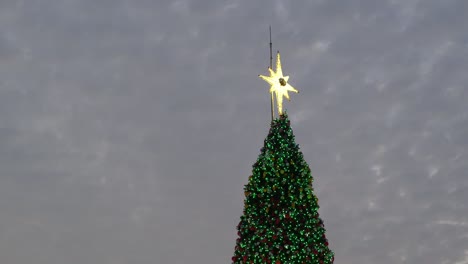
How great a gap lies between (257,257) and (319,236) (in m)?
2.33

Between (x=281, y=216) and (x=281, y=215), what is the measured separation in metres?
0.03

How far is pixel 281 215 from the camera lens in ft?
73.7

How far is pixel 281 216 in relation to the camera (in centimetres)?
2245

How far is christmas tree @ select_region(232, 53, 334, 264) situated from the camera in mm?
22234

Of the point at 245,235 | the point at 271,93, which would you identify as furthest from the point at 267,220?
the point at 271,93

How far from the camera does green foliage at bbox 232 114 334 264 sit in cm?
2223

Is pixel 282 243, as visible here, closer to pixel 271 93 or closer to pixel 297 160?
pixel 297 160

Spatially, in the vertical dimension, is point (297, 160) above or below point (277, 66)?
below

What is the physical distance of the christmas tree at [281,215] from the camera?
22.2 meters

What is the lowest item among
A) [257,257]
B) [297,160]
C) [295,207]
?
[257,257]

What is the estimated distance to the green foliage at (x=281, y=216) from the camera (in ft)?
72.9

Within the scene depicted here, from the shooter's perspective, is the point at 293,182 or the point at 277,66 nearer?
the point at 293,182

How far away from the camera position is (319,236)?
895 inches

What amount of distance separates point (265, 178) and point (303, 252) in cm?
287
